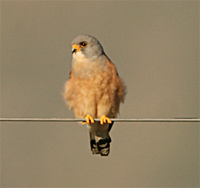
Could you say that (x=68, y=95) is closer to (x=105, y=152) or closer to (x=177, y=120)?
(x=105, y=152)

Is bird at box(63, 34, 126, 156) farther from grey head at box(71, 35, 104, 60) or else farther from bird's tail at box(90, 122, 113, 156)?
bird's tail at box(90, 122, 113, 156)

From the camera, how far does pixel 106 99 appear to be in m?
4.52

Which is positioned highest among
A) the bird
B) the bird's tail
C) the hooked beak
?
the hooked beak

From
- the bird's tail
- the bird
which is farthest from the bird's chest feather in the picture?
the bird's tail

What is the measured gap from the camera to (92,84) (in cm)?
445

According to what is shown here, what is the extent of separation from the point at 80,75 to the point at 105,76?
0.30 metres

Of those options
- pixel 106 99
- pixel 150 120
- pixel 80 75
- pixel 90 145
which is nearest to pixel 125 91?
pixel 106 99

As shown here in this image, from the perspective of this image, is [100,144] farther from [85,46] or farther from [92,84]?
[85,46]

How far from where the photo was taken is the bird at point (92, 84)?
4.47 m

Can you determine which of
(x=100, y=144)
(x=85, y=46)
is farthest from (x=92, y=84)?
(x=100, y=144)

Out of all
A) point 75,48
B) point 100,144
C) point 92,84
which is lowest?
point 100,144

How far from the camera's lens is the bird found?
176 inches

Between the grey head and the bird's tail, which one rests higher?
the grey head

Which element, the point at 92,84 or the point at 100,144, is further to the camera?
the point at 100,144
